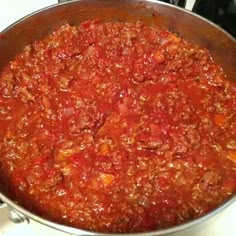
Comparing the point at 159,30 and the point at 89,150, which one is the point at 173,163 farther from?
the point at 159,30

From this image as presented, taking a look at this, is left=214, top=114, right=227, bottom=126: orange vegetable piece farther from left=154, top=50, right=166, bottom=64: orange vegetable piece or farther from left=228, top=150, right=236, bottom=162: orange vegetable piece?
left=154, top=50, right=166, bottom=64: orange vegetable piece

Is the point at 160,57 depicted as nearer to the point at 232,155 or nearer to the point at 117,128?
the point at 117,128

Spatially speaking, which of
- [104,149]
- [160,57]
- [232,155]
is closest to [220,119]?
[232,155]

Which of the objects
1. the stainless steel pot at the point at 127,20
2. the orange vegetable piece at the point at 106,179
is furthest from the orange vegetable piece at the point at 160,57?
the orange vegetable piece at the point at 106,179

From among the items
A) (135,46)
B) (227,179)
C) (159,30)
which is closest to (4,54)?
(135,46)

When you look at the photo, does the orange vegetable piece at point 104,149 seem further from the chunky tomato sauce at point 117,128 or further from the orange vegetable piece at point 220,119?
the orange vegetable piece at point 220,119

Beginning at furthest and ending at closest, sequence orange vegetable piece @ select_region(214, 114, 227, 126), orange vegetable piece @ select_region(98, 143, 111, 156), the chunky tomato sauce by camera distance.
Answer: orange vegetable piece @ select_region(214, 114, 227, 126) < orange vegetable piece @ select_region(98, 143, 111, 156) < the chunky tomato sauce

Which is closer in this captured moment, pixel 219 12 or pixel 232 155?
pixel 232 155

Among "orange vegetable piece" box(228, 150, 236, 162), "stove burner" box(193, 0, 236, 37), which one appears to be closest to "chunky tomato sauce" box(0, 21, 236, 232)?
"orange vegetable piece" box(228, 150, 236, 162)
